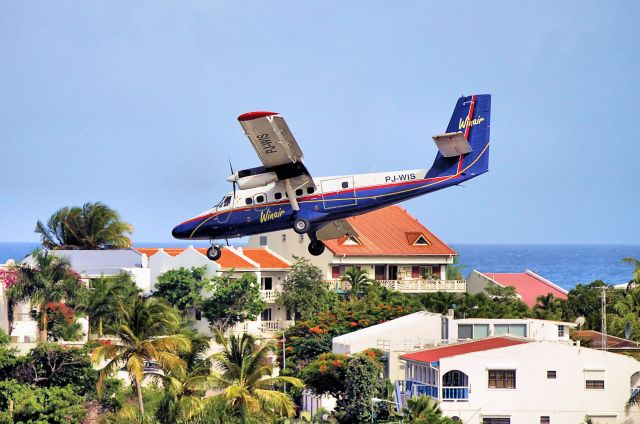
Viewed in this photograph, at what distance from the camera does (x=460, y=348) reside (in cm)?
6081

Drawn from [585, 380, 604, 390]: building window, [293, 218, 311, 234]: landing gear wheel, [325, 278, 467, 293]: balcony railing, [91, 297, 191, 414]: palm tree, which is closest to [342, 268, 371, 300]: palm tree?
[325, 278, 467, 293]: balcony railing

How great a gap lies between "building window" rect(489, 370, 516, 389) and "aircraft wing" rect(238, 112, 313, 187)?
41.6ft

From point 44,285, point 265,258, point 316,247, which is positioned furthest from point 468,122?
point 265,258

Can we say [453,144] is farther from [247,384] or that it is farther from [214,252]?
[247,384]

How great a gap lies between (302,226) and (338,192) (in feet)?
5.47

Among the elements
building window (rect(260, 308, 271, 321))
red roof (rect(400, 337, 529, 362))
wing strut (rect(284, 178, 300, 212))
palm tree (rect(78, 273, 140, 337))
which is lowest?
red roof (rect(400, 337, 529, 362))

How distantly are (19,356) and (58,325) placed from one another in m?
16.1

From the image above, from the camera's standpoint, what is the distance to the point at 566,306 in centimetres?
8725

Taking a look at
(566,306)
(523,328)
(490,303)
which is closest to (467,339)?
(523,328)

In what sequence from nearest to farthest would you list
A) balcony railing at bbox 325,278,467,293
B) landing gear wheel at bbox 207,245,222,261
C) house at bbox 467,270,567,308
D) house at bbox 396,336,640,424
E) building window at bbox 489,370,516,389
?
landing gear wheel at bbox 207,245,222,261, house at bbox 396,336,640,424, building window at bbox 489,370,516,389, balcony railing at bbox 325,278,467,293, house at bbox 467,270,567,308

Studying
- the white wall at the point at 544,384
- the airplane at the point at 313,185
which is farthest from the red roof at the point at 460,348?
the airplane at the point at 313,185

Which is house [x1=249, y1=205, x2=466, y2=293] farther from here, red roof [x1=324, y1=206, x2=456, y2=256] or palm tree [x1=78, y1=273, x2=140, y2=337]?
palm tree [x1=78, y1=273, x2=140, y2=337]

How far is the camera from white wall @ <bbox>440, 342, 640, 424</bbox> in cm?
5569

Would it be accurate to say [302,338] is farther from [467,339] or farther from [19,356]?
[19,356]
